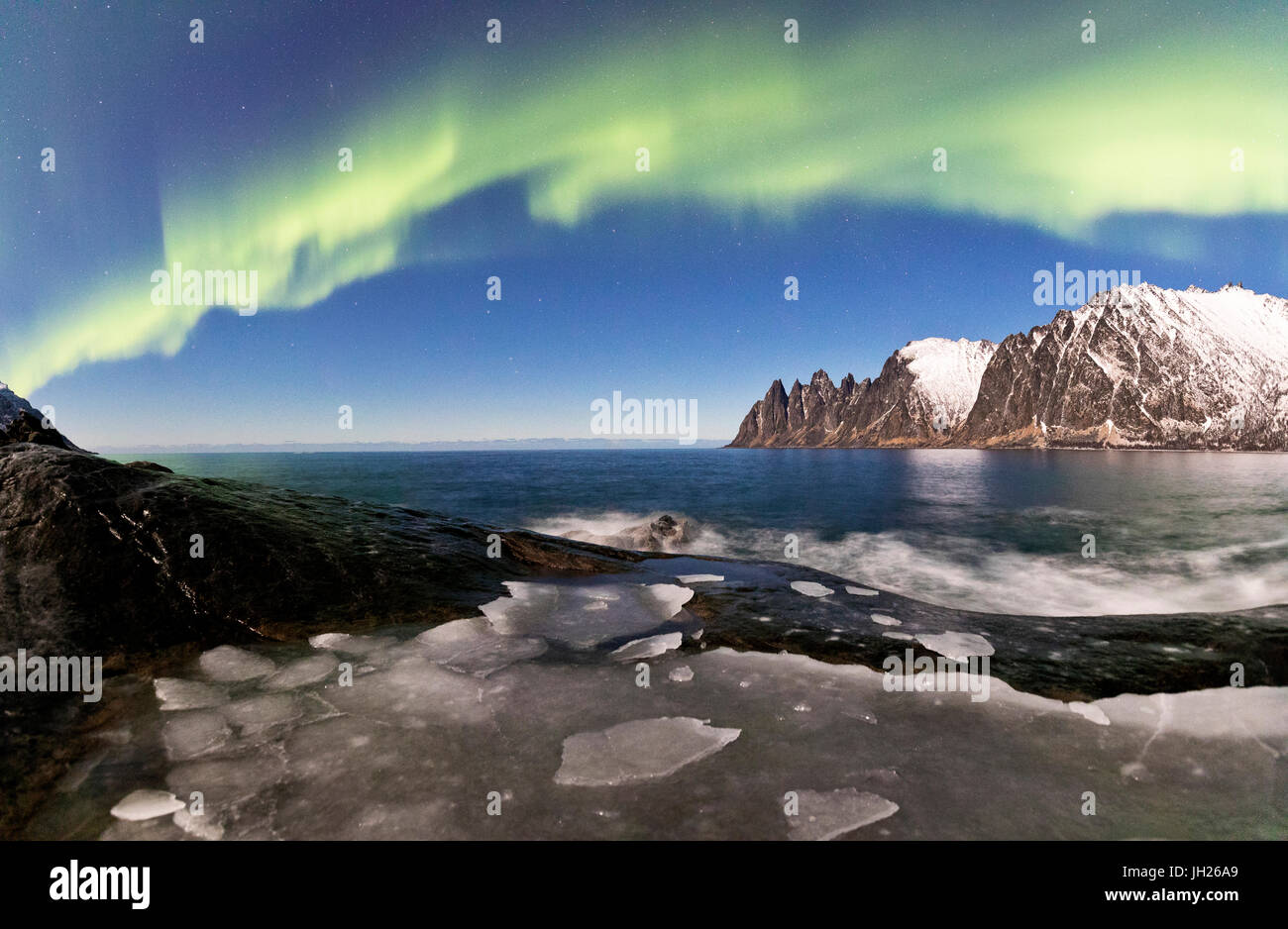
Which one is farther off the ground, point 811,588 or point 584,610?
point 584,610

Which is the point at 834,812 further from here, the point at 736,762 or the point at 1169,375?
the point at 1169,375

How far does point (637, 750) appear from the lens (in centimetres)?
491

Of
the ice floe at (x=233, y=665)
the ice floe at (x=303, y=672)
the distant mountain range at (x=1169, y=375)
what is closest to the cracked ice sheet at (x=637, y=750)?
the ice floe at (x=303, y=672)

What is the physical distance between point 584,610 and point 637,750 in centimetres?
468

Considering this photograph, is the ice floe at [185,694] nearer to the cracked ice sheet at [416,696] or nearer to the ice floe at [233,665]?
the ice floe at [233,665]

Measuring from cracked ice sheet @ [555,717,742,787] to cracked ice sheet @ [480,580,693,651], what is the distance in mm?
2481

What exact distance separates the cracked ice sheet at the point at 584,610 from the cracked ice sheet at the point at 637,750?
8.14 feet

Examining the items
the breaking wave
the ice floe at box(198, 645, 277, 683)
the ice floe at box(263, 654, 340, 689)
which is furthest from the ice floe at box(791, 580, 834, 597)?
the ice floe at box(198, 645, 277, 683)

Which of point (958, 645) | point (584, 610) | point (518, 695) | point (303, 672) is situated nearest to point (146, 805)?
point (303, 672)

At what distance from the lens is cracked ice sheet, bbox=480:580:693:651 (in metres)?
8.27

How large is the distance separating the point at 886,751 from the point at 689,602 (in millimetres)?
5335

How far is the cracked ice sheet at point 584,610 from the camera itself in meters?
8.27

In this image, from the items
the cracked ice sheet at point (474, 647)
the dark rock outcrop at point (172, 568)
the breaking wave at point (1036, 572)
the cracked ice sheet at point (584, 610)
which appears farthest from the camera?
the breaking wave at point (1036, 572)
